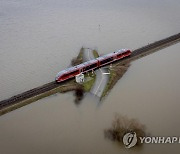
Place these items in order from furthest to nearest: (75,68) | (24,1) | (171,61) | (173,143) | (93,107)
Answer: (24,1)
(171,61)
(75,68)
(93,107)
(173,143)

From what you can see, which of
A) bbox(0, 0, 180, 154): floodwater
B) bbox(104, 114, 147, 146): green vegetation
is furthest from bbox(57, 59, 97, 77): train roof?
bbox(104, 114, 147, 146): green vegetation

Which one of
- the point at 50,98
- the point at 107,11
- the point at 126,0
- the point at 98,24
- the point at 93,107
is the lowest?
the point at 93,107

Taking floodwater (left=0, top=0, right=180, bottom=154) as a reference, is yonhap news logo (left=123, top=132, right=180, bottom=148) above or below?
below

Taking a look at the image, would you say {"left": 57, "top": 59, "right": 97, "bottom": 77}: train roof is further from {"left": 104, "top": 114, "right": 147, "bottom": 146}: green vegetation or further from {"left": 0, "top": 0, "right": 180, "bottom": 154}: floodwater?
{"left": 104, "top": 114, "right": 147, "bottom": 146}: green vegetation

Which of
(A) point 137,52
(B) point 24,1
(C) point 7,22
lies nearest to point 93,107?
(A) point 137,52

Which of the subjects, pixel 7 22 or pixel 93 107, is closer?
pixel 93 107

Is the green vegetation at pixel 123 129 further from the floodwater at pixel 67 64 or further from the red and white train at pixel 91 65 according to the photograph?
the red and white train at pixel 91 65

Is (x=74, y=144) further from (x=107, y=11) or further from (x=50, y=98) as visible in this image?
(x=107, y=11)
